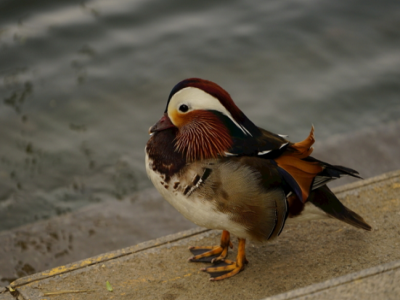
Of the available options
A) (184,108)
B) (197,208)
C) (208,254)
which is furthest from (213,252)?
(184,108)

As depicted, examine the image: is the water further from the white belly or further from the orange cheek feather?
the orange cheek feather

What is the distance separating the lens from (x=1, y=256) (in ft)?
14.2

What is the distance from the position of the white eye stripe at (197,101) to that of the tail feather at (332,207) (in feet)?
1.70

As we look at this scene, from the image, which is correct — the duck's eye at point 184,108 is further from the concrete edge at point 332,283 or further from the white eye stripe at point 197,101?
the concrete edge at point 332,283

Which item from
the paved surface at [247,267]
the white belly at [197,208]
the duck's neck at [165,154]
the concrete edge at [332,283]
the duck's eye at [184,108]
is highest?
the duck's eye at [184,108]

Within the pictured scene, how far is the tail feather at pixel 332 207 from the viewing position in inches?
114

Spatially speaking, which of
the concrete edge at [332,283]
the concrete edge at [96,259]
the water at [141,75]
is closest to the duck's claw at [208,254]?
the concrete edge at [96,259]

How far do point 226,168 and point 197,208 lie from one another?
0.25 m

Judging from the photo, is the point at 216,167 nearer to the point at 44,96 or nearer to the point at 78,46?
the point at 44,96

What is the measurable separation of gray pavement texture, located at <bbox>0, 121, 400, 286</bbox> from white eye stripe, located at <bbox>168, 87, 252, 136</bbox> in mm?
1994

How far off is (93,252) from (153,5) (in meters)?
4.47

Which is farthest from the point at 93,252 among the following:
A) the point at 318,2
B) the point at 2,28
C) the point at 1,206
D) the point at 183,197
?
the point at 318,2

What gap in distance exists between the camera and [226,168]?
2.74 metres

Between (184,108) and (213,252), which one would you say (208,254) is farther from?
(184,108)
